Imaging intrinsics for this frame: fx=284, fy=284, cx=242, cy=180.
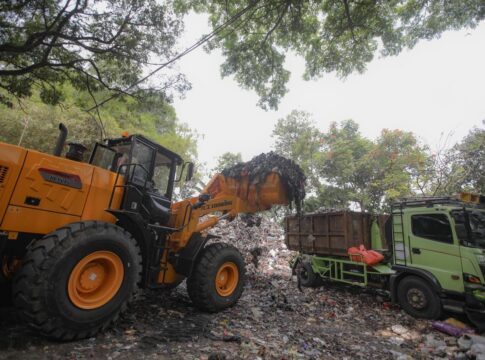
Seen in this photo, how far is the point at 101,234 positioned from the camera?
3.01m

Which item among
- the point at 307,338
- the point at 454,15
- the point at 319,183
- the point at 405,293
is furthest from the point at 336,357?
the point at 319,183

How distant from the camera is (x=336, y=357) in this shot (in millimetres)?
3438

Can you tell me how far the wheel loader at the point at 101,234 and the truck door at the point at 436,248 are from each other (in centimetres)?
322

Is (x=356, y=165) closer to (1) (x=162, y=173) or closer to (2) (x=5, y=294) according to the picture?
(1) (x=162, y=173)

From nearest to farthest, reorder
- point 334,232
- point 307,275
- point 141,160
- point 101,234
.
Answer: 1. point 101,234
2. point 141,160
3. point 334,232
4. point 307,275

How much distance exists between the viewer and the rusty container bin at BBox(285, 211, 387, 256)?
7.31 metres

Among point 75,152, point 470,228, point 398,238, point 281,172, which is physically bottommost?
point 398,238

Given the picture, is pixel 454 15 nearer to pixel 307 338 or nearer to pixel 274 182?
Answer: pixel 274 182

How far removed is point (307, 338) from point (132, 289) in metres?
2.43

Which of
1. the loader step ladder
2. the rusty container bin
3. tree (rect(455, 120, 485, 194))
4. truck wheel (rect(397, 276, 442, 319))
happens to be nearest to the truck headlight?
truck wheel (rect(397, 276, 442, 319))

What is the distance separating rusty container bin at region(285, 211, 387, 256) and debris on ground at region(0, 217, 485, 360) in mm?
1416

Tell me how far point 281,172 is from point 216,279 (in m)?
2.01

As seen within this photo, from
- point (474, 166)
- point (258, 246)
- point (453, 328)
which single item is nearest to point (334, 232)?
point (453, 328)

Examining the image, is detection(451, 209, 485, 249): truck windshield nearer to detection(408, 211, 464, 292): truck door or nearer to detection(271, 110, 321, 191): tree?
detection(408, 211, 464, 292): truck door
